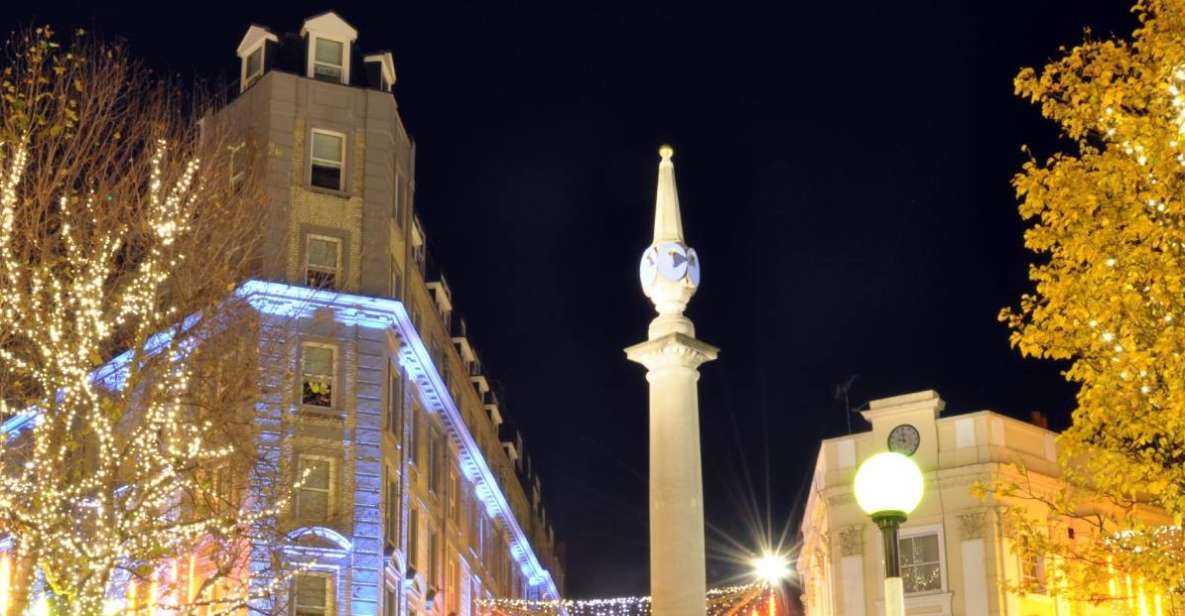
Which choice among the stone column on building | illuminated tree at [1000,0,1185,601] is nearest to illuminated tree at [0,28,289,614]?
the stone column on building

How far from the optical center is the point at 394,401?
48.9 meters

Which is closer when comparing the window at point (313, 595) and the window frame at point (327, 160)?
the window at point (313, 595)

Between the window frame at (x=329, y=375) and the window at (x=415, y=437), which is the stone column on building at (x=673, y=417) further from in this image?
the window at (x=415, y=437)

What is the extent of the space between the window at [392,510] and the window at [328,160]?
25.5 feet

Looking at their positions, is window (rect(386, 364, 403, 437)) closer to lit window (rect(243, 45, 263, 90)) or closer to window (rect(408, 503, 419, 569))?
window (rect(408, 503, 419, 569))

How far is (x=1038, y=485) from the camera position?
161 feet

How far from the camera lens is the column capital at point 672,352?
79.5 feet

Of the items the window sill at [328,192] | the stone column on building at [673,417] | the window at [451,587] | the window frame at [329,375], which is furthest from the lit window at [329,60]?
the stone column on building at [673,417]

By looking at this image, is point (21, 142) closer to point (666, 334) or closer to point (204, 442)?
point (204, 442)

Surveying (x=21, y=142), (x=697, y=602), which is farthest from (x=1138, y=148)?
(x=21, y=142)

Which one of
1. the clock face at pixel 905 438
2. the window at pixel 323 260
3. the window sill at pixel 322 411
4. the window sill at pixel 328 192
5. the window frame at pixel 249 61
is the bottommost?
the window sill at pixel 322 411

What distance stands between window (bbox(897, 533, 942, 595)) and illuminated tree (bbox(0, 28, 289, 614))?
76.8 feet

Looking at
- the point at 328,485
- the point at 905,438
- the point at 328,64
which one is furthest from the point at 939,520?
the point at 328,64

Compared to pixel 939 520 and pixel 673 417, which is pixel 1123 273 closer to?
pixel 673 417
